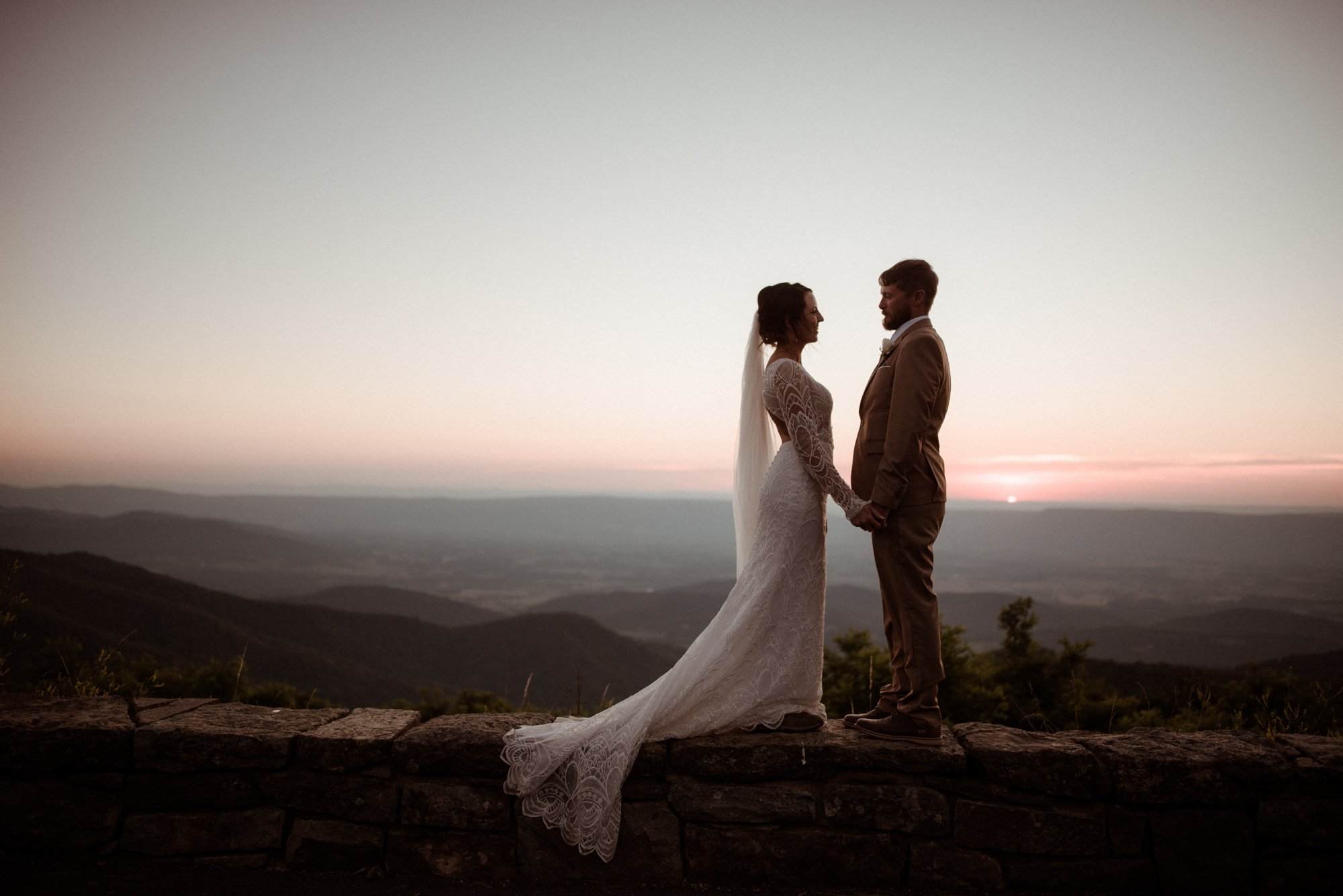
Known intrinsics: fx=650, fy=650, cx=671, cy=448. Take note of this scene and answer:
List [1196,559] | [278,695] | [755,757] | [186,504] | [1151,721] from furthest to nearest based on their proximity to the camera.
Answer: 1. [186,504]
2. [1196,559]
3. [278,695]
4. [1151,721]
5. [755,757]

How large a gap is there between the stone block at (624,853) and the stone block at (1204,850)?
8.07ft

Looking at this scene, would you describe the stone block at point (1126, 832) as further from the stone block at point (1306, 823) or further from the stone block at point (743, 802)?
the stone block at point (743, 802)

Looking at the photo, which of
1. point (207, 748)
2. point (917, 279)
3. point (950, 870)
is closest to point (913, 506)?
point (917, 279)

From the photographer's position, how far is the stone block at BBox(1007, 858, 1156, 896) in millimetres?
3281

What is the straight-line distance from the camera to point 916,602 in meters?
3.53

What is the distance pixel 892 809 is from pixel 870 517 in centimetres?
151

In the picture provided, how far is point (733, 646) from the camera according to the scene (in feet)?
12.0

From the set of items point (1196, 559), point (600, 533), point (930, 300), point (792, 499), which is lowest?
point (600, 533)

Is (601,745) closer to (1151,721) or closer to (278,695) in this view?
(278,695)

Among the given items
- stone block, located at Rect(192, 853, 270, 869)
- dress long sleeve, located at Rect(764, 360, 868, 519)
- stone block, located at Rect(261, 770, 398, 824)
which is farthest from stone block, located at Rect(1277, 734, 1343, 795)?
stone block, located at Rect(192, 853, 270, 869)

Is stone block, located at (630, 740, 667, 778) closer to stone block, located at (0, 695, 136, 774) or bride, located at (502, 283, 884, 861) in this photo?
Result: bride, located at (502, 283, 884, 861)

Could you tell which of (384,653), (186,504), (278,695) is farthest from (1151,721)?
(186,504)

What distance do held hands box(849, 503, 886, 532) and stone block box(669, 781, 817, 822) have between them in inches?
56.5

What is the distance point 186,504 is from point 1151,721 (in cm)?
11164
